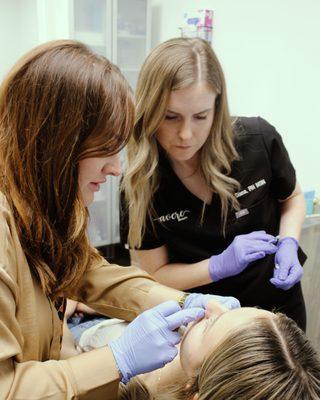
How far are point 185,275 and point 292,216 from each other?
51 centimetres

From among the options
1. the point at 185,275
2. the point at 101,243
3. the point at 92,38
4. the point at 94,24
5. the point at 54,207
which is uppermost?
the point at 94,24

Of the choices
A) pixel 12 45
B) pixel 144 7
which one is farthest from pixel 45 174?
pixel 12 45

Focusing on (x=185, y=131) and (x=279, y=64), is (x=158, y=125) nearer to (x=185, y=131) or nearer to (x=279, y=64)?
(x=185, y=131)

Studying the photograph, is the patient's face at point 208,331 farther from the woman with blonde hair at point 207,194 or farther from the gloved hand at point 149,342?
the woman with blonde hair at point 207,194

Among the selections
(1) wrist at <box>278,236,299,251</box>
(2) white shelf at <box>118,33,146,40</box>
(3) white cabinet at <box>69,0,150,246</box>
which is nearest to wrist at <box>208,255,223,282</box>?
(1) wrist at <box>278,236,299,251</box>

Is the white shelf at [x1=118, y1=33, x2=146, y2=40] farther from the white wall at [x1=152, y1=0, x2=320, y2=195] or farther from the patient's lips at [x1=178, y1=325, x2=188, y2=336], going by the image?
the patient's lips at [x1=178, y1=325, x2=188, y2=336]

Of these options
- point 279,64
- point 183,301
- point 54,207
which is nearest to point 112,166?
point 54,207

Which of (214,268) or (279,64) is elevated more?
(279,64)

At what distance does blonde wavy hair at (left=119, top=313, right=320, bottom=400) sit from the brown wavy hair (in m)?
0.44

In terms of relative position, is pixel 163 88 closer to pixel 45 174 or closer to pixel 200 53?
pixel 200 53

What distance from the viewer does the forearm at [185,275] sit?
150 cm

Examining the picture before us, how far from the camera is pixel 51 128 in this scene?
33.4 inches

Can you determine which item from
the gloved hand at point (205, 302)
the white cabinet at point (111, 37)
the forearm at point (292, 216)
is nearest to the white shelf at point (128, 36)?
the white cabinet at point (111, 37)

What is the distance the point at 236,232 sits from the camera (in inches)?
60.9
